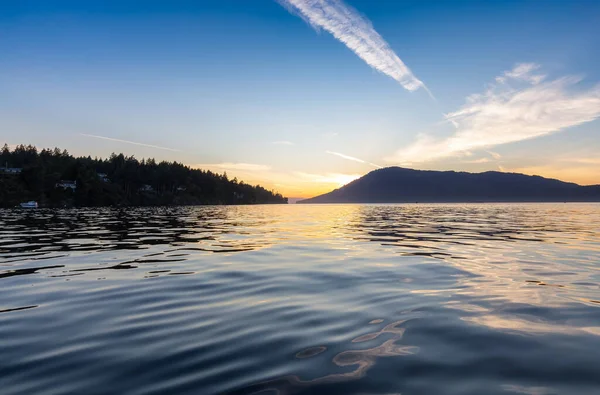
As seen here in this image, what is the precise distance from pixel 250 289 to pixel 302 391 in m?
5.13

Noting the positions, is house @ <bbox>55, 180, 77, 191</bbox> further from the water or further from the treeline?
the water

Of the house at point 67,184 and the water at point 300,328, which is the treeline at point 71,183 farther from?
the water at point 300,328

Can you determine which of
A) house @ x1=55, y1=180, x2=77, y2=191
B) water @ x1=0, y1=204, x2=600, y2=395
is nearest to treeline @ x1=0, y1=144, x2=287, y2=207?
house @ x1=55, y1=180, x2=77, y2=191

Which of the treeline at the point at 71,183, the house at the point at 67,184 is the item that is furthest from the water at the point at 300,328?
the house at the point at 67,184

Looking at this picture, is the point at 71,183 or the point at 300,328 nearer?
the point at 300,328

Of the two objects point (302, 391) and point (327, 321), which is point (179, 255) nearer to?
point (327, 321)

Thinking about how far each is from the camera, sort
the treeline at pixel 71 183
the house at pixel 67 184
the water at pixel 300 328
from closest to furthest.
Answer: the water at pixel 300 328
the treeline at pixel 71 183
the house at pixel 67 184

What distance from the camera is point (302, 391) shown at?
12.3ft

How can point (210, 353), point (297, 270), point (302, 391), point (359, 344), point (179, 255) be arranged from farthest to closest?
1. point (179, 255)
2. point (297, 270)
3. point (359, 344)
4. point (210, 353)
5. point (302, 391)

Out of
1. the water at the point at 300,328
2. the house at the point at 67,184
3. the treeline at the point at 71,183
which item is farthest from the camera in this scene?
the house at the point at 67,184

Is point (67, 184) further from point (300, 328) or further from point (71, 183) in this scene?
point (300, 328)

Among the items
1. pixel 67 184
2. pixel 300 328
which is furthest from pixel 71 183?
pixel 300 328

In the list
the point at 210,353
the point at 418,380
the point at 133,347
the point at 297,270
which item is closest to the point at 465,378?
the point at 418,380

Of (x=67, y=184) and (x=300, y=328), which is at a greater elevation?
(x=67, y=184)
